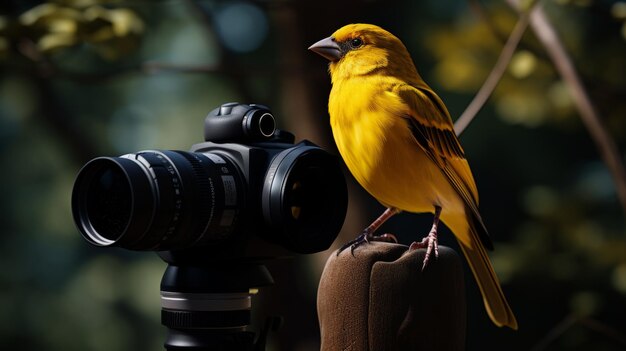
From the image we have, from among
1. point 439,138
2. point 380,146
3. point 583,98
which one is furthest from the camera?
point 583,98

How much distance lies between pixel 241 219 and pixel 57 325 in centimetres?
367

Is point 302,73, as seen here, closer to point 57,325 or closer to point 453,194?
point 453,194

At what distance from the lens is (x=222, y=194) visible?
1605mm

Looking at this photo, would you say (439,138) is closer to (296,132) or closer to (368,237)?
(368,237)

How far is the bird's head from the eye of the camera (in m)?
1.88

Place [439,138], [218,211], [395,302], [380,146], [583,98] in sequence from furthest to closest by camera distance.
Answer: [583,98]
[439,138]
[380,146]
[218,211]
[395,302]

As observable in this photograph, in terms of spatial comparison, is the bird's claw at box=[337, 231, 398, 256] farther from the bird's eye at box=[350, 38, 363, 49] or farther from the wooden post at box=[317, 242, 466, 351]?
the bird's eye at box=[350, 38, 363, 49]

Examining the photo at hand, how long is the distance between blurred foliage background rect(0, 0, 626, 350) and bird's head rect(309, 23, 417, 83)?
3.43ft

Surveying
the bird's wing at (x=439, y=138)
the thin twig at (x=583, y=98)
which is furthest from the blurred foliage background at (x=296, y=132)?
the bird's wing at (x=439, y=138)

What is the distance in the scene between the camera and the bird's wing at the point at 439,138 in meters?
1.87

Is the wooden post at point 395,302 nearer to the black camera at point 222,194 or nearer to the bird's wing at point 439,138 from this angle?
the black camera at point 222,194

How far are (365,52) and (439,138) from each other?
0.25 m

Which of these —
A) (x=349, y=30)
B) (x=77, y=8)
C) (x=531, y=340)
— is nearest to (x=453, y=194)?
(x=349, y=30)

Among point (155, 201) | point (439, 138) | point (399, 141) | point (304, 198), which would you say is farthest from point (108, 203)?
point (439, 138)
